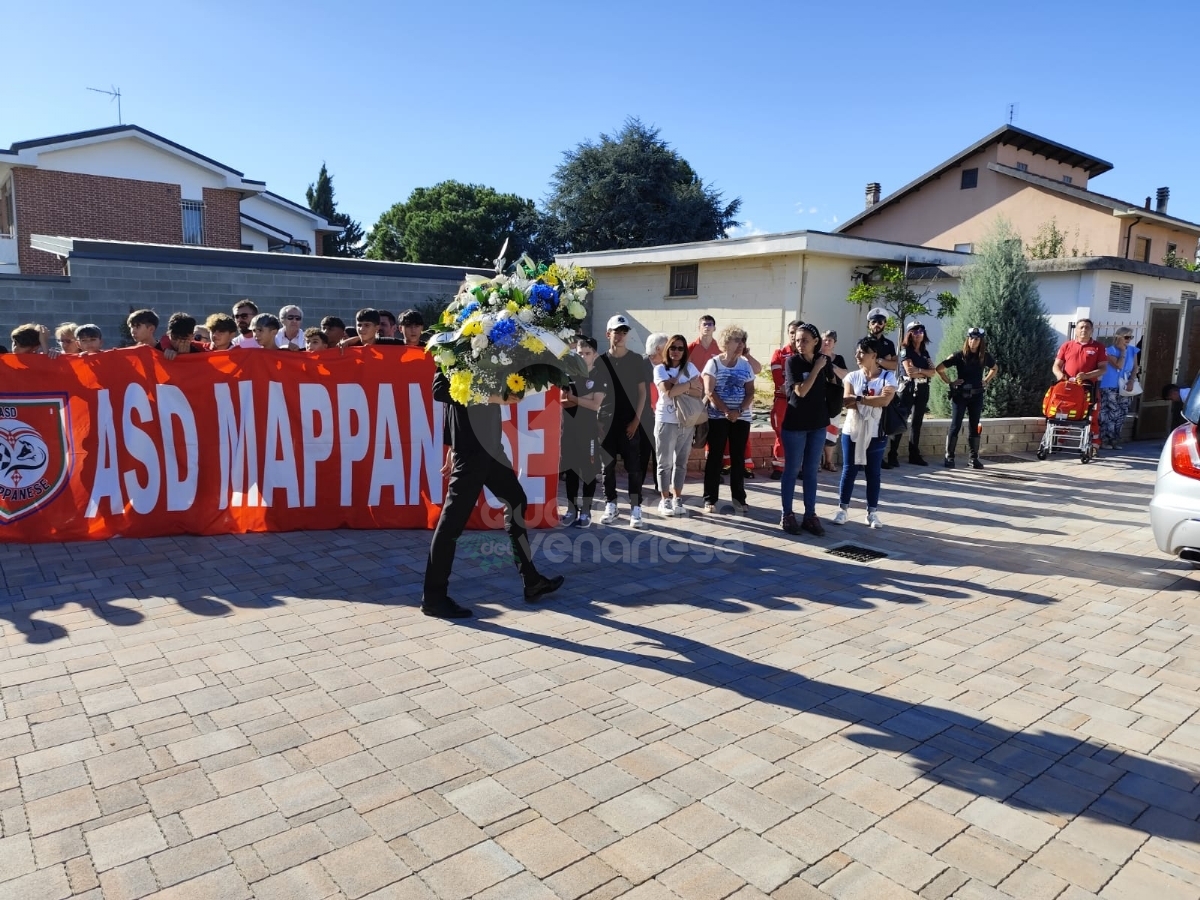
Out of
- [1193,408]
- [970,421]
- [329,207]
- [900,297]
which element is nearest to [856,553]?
[1193,408]

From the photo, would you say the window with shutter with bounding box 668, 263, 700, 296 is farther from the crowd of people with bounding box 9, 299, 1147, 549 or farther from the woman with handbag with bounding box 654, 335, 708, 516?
the woman with handbag with bounding box 654, 335, 708, 516

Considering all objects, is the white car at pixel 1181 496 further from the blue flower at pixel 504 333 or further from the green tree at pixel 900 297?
the green tree at pixel 900 297

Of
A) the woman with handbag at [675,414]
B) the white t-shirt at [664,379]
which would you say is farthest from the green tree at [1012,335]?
Answer: the white t-shirt at [664,379]

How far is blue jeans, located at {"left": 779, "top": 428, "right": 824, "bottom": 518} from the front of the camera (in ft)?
24.7

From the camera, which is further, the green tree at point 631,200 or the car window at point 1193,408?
the green tree at point 631,200

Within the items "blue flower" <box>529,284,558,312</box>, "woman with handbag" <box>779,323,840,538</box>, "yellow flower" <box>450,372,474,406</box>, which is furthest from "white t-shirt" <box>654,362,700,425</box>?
"yellow flower" <box>450,372,474,406</box>

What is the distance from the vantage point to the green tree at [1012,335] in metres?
13.9

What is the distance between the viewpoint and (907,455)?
12055 millimetres

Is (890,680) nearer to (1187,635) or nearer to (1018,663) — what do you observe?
(1018,663)

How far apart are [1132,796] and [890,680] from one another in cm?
127

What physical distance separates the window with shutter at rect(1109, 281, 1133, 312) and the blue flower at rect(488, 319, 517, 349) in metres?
13.1

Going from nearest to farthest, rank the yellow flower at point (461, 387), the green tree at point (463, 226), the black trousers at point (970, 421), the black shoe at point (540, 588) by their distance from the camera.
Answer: the yellow flower at point (461, 387), the black shoe at point (540, 588), the black trousers at point (970, 421), the green tree at point (463, 226)

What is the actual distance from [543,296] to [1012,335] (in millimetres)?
11311

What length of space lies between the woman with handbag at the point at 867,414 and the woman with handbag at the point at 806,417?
0.33 metres
